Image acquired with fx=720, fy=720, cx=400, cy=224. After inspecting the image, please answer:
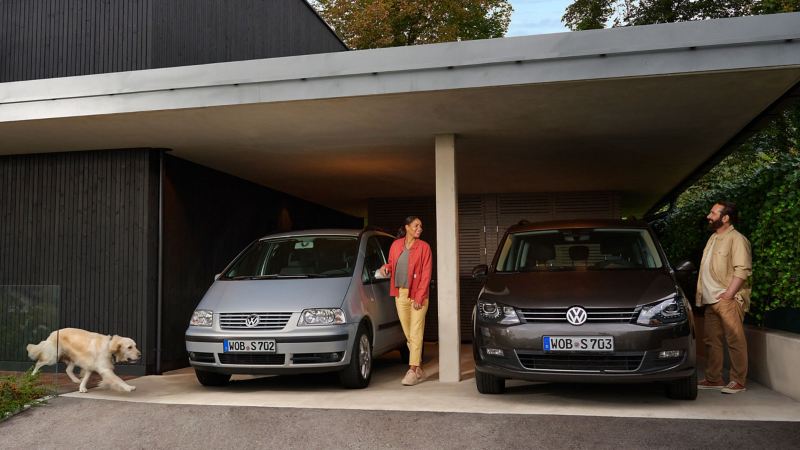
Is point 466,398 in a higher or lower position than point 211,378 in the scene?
lower

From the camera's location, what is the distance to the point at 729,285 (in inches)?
266

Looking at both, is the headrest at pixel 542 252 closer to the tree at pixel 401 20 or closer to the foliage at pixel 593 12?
the tree at pixel 401 20

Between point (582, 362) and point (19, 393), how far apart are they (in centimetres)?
523

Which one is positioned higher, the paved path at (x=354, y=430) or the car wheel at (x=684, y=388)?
the car wheel at (x=684, y=388)

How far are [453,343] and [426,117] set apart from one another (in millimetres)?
2547

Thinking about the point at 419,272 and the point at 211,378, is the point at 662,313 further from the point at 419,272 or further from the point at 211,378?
the point at 211,378

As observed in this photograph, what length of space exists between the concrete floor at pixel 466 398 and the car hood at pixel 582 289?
914mm

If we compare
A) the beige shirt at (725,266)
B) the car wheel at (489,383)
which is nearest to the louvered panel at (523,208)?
the beige shirt at (725,266)

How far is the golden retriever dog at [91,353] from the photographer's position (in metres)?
7.34

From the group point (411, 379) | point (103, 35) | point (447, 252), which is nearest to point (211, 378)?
point (411, 379)

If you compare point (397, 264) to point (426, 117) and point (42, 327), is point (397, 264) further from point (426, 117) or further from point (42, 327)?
point (42, 327)

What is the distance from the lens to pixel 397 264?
26.0 feet

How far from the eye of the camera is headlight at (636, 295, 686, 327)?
19.7 ft

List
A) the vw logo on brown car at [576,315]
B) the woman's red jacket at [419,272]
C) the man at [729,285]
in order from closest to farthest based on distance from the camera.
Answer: the vw logo on brown car at [576,315] → the man at [729,285] → the woman's red jacket at [419,272]
